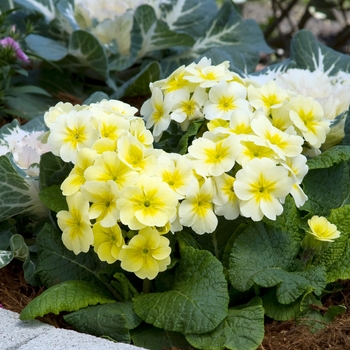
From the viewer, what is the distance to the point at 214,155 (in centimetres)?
152

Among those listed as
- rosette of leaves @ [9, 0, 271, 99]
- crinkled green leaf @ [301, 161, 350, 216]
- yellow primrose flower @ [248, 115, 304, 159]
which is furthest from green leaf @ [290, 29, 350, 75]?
yellow primrose flower @ [248, 115, 304, 159]

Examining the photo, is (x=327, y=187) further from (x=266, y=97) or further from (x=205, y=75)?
(x=205, y=75)

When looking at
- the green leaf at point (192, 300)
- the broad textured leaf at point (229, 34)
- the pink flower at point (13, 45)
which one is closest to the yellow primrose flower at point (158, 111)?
the green leaf at point (192, 300)

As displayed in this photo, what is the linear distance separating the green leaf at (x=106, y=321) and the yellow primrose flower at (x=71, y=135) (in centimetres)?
36

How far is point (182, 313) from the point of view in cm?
144

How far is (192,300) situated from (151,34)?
1.50m

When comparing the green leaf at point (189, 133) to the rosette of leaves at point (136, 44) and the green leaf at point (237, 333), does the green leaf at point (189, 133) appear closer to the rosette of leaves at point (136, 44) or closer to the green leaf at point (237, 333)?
the green leaf at point (237, 333)

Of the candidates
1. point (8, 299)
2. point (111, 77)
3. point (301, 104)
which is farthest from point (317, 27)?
point (8, 299)

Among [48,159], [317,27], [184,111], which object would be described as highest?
[184,111]

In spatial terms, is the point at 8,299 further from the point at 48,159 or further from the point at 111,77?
the point at 111,77

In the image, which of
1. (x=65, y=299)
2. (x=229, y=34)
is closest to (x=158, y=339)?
(x=65, y=299)

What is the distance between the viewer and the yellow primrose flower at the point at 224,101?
1.63 meters

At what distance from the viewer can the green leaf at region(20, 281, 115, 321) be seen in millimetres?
1446

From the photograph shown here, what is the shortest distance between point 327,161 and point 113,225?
2.03ft
